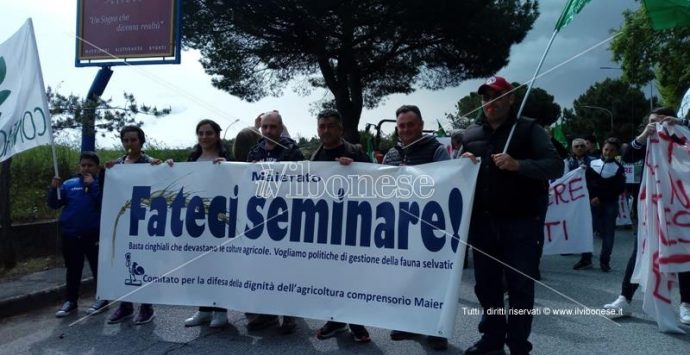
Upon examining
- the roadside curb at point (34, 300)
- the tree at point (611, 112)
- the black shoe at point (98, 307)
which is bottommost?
the roadside curb at point (34, 300)

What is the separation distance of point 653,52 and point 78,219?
65.5 ft

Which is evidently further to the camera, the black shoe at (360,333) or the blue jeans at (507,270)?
the black shoe at (360,333)

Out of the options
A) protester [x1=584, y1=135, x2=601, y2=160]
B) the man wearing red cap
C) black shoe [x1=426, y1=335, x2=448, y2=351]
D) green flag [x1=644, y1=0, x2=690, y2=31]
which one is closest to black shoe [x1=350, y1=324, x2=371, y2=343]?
black shoe [x1=426, y1=335, x2=448, y2=351]

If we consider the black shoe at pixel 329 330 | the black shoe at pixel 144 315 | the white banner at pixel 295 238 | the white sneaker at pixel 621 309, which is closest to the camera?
the white banner at pixel 295 238

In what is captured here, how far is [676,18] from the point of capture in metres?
4.03

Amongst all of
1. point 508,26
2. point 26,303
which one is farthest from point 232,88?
point 26,303

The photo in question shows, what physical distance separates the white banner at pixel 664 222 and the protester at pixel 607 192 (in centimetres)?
263

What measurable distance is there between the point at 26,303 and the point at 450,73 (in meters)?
14.5

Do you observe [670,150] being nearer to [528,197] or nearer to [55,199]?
[528,197]

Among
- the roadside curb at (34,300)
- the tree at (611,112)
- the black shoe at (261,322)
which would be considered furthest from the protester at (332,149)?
the tree at (611,112)

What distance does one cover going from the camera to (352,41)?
1561 cm

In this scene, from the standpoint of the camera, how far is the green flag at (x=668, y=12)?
3.97m

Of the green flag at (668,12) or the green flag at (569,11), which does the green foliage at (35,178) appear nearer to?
the green flag at (569,11)

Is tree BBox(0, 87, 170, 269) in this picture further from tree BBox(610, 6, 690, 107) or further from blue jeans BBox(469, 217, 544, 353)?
tree BBox(610, 6, 690, 107)
